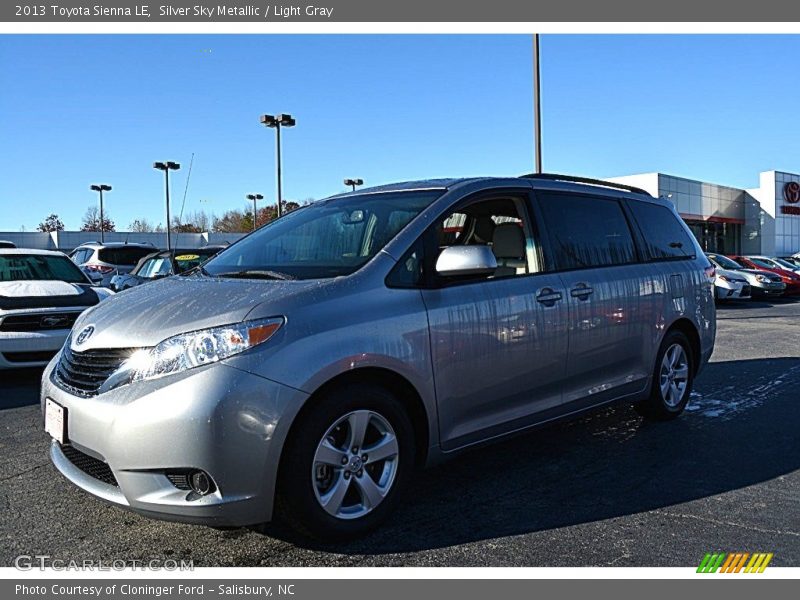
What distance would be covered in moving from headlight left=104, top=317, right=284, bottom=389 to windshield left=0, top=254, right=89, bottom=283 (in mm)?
5951

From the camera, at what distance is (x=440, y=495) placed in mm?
4070

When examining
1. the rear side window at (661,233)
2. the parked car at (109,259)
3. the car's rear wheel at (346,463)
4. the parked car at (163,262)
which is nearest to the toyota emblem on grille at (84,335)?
the car's rear wheel at (346,463)

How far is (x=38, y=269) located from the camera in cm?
850

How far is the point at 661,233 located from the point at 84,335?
14.6 feet

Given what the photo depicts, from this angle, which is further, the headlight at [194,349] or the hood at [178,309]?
the hood at [178,309]

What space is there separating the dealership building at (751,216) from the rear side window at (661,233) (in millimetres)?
39240

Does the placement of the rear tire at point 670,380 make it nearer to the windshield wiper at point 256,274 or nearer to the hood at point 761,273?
the windshield wiper at point 256,274

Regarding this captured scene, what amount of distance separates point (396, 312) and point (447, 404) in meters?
0.60

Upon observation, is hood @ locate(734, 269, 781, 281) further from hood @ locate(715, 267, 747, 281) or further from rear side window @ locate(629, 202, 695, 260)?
rear side window @ locate(629, 202, 695, 260)

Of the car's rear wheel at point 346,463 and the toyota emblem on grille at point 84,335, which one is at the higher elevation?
the toyota emblem on grille at point 84,335

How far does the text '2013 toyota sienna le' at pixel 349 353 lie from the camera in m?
3.04

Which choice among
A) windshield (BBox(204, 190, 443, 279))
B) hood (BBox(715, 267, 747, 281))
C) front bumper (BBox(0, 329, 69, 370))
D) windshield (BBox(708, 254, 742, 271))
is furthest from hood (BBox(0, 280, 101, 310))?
windshield (BBox(708, 254, 742, 271))

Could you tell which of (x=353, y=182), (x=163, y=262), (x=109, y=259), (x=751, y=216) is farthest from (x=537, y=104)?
(x=751, y=216)
